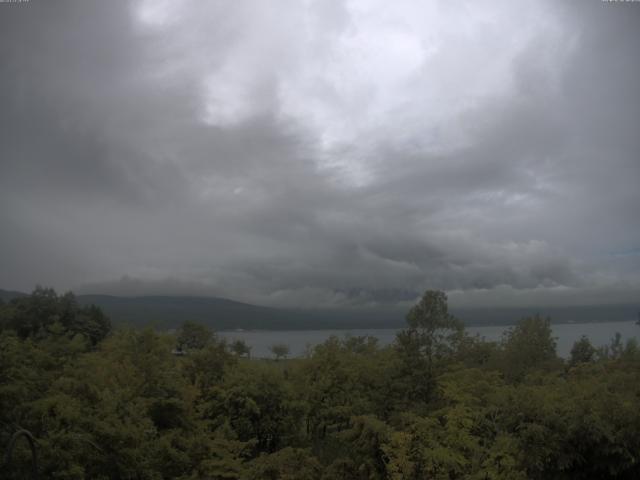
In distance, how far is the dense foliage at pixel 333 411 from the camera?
45.4 ft

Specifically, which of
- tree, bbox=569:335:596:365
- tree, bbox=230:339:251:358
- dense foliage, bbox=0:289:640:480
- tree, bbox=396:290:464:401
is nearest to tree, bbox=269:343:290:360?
tree, bbox=230:339:251:358

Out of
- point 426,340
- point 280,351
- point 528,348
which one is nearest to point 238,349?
point 280,351

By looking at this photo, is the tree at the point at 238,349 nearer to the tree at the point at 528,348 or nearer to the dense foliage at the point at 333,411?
the dense foliage at the point at 333,411

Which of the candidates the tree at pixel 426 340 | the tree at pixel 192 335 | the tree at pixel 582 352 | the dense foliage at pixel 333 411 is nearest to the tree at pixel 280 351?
the dense foliage at pixel 333 411

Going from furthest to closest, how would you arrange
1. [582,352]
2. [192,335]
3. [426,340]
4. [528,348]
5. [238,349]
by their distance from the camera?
[192,335] → [582,352] → [238,349] → [528,348] → [426,340]

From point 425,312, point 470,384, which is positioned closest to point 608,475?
point 470,384

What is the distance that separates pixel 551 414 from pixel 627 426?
6.74 feet

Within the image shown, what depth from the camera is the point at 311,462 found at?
15617 mm

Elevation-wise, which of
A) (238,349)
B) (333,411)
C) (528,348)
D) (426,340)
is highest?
(426,340)

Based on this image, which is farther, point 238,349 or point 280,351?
point 280,351

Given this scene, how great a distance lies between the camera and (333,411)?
24547 millimetres

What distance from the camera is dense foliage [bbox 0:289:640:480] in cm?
1383

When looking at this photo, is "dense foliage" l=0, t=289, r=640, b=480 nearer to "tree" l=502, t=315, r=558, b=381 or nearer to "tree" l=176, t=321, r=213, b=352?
"tree" l=502, t=315, r=558, b=381

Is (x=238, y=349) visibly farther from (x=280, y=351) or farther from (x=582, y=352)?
(x=582, y=352)
